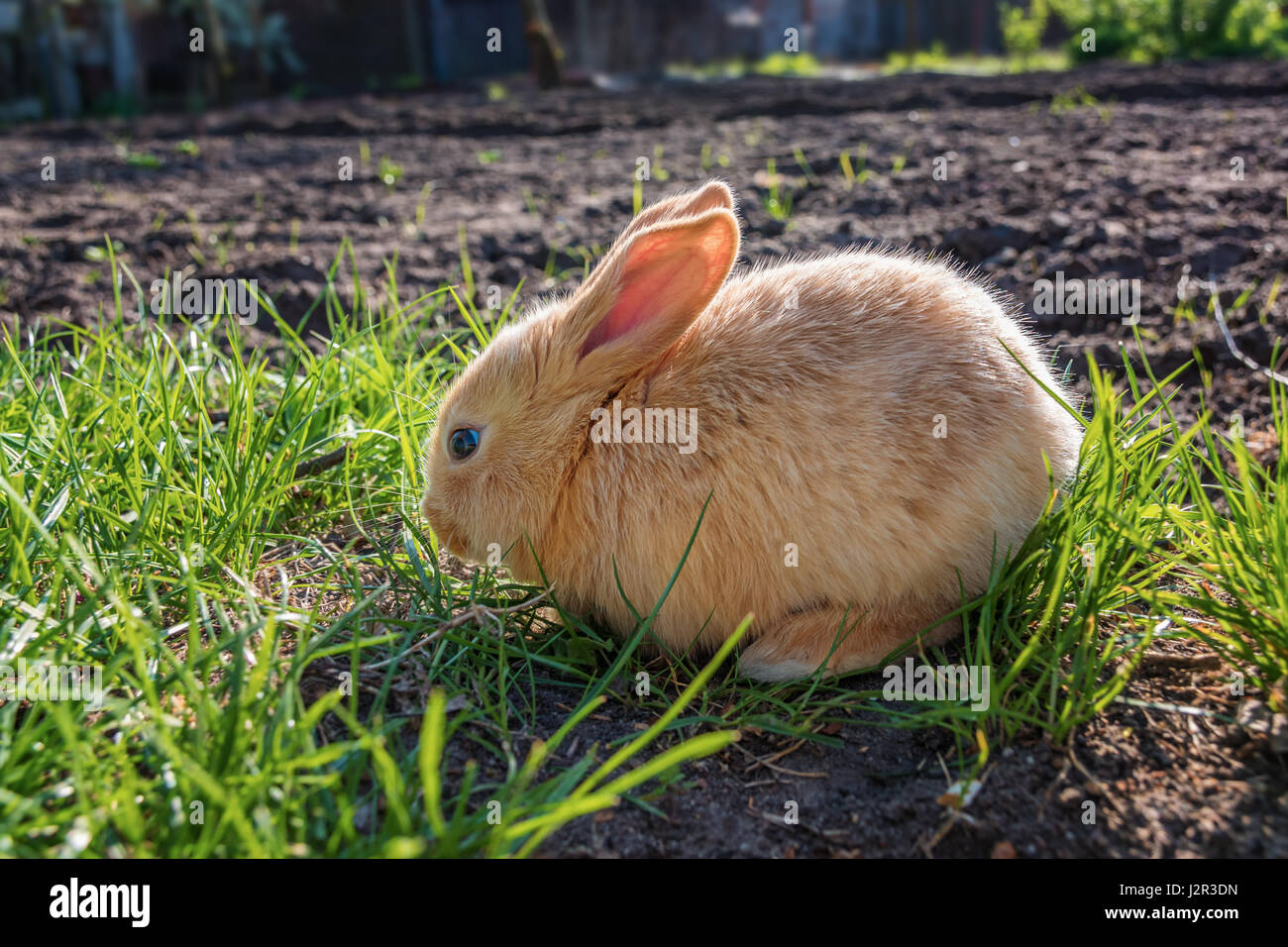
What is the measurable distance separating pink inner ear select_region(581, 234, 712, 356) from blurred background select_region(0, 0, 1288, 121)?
10.0m

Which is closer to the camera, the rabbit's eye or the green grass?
the green grass

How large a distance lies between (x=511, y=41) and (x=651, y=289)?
1697 centimetres

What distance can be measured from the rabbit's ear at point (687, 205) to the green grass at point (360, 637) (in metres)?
0.70

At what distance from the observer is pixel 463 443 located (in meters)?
2.63

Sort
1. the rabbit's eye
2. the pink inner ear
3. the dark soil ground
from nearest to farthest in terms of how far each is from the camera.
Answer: the dark soil ground < the pink inner ear < the rabbit's eye

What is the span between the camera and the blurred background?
45.8 ft

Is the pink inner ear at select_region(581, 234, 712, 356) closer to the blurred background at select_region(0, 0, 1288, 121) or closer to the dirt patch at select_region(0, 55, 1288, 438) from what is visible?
the dirt patch at select_region(0, 55, 1288, 438)

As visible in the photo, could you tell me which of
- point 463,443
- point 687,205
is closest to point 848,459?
point 687,205

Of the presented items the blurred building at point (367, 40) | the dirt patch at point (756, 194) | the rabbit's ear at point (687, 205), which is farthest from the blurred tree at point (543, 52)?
the rabbit's ear at point (687, 205)

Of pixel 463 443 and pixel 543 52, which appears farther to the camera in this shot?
pixel 543 52

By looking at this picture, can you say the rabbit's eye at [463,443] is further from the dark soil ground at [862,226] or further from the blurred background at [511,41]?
the blurred background at [511,41]

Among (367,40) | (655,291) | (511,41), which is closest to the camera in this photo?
(655,291)

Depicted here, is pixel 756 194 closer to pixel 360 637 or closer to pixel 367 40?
pixel 360 637

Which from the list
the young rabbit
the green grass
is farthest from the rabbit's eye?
the green grass
